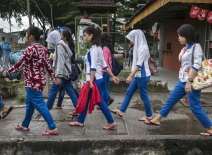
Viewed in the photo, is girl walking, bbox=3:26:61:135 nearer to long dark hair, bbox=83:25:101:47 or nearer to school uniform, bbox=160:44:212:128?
long dark hair, bbox=83:25:101:47

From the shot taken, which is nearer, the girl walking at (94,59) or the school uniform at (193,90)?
the school uniform at (193,90)

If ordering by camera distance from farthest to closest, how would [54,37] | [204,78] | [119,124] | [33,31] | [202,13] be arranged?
[202,13] < [54,37] < [119,124] < [33,31] < [204,78]

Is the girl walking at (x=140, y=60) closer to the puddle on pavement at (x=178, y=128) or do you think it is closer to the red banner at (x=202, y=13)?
the puddle on pavement at (x=178, y=128)

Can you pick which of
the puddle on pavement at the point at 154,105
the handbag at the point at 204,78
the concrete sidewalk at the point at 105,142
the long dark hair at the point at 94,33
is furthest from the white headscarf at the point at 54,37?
the handbag at the point at 204,78

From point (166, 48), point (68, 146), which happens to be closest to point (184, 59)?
point (68, 146)

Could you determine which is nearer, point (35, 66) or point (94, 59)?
point (35, 66)

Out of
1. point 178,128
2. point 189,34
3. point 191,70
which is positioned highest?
point 189,34

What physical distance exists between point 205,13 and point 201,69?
366cm

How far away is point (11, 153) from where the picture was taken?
373 cm

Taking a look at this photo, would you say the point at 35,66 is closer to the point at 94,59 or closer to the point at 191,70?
the point at 94,59

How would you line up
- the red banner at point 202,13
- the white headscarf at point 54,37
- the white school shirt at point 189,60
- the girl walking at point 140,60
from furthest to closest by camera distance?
the red banner at point 202,13 < the white headscarf at point 54,37 < the girl walking at point 140,60 < the white school shirt at point 189,60

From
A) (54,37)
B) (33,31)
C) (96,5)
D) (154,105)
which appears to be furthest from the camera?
(96,5)

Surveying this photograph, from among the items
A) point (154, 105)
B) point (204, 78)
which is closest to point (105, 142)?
point (204, 78)

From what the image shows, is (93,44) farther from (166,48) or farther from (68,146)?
(166,48)
